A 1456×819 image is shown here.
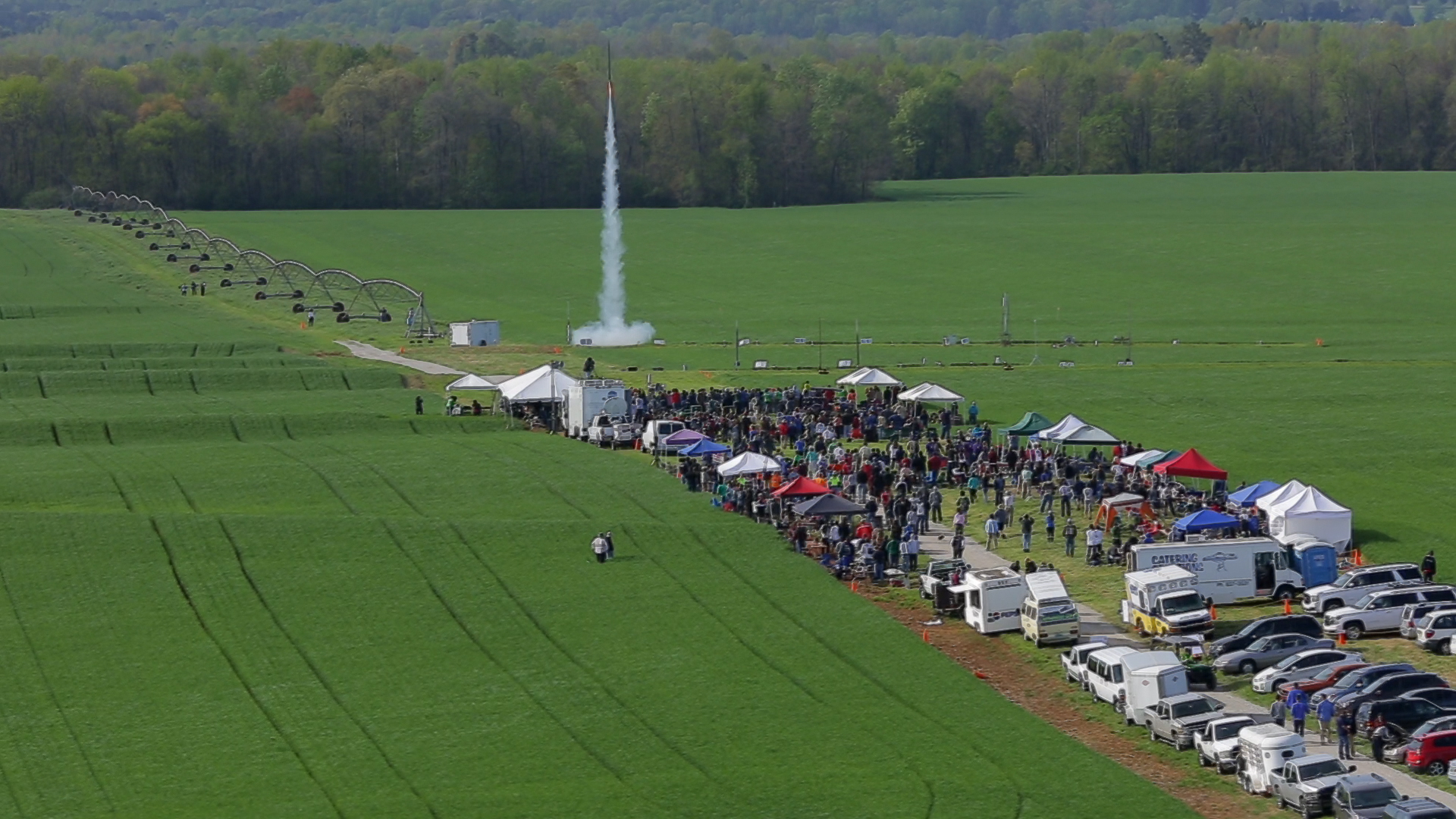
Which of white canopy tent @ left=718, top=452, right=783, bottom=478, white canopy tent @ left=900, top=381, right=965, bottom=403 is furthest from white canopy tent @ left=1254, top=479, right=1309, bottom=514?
white canopy tent @ left=900, top=381, right=965, bottom=403

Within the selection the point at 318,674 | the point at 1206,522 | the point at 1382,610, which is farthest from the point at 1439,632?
the point at 318,674

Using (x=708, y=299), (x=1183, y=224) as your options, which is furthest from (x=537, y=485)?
(x=1183, y=224)

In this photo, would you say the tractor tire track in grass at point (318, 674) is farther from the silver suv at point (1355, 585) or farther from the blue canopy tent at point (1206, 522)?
the blue canopy tent at point (1206, 522)

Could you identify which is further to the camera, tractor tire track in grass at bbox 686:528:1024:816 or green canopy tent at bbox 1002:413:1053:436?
green canopy tent at bbox 1002:413:1053:436

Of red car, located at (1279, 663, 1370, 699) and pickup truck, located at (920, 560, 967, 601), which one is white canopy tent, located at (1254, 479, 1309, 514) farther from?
red car, located at (1279, 663, 1370, 699)

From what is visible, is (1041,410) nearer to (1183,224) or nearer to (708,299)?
(708,299)

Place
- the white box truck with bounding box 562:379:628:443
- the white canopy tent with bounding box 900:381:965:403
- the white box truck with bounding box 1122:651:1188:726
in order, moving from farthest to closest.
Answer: the white canopy tent with bounding box 900:381:965:403 < the white box truck with bounding box 562:379:628:443 < the white box truck with bounding box 1122:651:1188:726

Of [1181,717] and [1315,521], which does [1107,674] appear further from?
[1315,521]
